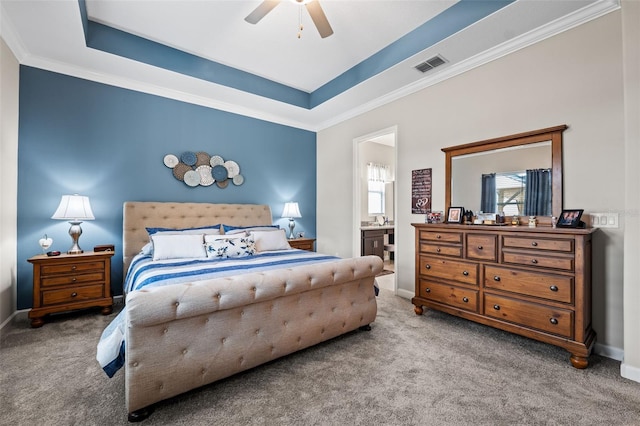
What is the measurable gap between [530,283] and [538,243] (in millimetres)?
341

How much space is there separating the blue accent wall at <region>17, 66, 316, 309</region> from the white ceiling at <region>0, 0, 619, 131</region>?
25cm

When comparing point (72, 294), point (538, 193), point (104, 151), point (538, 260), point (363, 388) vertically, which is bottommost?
point (363, 388)

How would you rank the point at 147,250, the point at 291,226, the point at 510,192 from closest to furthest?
→ the point at 510,192 < the point at 147,250 < the point at 291,226

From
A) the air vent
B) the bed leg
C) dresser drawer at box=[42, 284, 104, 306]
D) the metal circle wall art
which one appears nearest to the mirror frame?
the air vent

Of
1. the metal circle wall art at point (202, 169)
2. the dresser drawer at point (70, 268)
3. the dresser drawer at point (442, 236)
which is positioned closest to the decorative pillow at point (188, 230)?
the dresser drawer at point (70, 268)

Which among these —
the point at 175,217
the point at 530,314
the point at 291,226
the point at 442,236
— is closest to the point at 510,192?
the point at 442,236

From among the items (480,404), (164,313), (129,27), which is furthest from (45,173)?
(480,404)

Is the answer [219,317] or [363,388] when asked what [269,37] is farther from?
[363,388]

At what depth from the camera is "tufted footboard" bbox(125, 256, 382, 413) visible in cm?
154

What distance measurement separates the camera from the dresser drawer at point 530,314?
213cm

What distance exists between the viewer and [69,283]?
2.93 m

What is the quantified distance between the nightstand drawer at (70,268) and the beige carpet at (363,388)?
0.61 metres

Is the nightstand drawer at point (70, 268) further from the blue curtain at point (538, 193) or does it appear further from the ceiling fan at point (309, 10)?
the blue curtain at point (538, 193)

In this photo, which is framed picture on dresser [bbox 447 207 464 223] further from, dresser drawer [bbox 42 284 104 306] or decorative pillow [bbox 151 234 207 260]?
dresser drawer [bbox 42 284 104 306]
